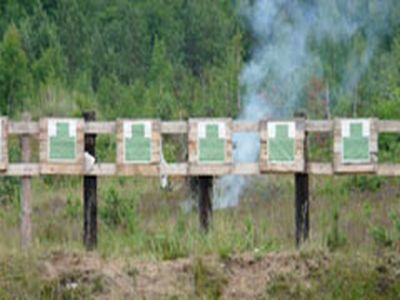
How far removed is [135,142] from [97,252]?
1.32 meters

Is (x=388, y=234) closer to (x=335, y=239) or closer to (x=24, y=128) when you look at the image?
(x=335, y=239)

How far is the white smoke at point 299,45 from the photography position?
25.5 metres

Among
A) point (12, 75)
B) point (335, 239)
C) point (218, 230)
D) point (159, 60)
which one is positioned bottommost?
point (335, 239)

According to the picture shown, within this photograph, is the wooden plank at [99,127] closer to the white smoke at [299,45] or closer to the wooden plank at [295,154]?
the wooden plank at [295,154]

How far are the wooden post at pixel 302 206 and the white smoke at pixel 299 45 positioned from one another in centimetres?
1126

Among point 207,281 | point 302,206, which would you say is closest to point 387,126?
point 302,206

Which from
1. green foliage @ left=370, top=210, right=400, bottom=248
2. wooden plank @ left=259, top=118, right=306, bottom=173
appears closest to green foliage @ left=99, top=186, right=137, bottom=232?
wooden plank @ left=259, top=118, right=306, bottom=173

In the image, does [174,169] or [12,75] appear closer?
[174,169]

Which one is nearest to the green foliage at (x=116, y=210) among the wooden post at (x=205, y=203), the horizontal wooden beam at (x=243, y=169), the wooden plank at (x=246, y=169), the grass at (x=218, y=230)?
the grass at (x=218, y=230)

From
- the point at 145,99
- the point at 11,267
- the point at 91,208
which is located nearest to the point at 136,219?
the point at 91,208

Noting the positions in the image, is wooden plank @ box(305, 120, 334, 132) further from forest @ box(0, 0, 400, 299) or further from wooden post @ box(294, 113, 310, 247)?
forest @ box(0, 0, 400, 299)

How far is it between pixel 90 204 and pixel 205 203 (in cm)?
128

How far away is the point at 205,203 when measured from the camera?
1234 centimetres

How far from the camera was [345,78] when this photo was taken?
93.0 ft
